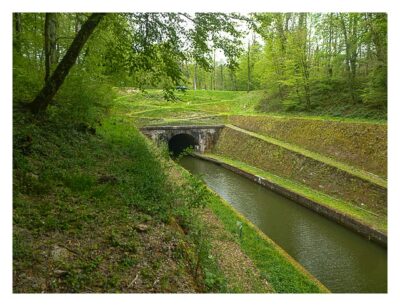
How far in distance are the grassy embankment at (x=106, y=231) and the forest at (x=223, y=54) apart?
2.21m

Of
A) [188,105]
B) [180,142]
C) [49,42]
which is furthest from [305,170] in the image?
[188,105]

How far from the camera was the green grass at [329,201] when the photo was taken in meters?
12.2

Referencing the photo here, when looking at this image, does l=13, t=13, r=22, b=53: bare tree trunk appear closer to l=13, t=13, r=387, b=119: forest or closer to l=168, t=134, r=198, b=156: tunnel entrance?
l=13, t=13, r=387, b=119: forest

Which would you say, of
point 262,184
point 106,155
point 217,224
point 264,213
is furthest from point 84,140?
point 262,184

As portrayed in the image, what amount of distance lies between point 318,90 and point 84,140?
19405 millimetres

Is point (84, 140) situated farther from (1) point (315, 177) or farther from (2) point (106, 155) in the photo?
(1) point (315, 177)

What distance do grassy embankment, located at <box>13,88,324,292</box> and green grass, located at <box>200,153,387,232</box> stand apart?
4.51 meters

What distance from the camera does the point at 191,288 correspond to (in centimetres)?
543

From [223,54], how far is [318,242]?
25.9 feet

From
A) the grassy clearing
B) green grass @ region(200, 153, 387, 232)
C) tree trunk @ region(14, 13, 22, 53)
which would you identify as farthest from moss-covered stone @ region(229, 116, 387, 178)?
tree trunk @ region(14, 13, 22, 53)

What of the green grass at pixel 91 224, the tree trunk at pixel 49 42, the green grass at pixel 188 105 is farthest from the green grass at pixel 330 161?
the tree trunk at pixel 49 42

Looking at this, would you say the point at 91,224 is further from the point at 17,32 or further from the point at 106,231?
the point at 17,32

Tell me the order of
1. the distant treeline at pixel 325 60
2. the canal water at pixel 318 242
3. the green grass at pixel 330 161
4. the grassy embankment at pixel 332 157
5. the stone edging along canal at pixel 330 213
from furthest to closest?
the distant treeline at pixel 325 60, the green grass at pixel 330 161, the grassy embankment at pixel 332 157, the stone edging along canal at pixel 330 213, the canal water at pixel 318 242

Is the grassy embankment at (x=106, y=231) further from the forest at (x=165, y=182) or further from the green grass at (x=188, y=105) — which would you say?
the green grass at (x=188, y=105)
